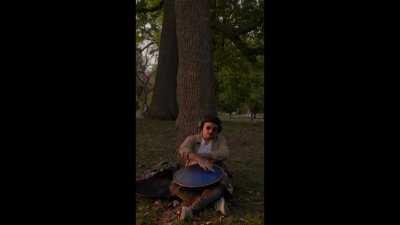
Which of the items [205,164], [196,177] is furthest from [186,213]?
[205,164]

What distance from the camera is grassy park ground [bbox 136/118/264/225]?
4785mm

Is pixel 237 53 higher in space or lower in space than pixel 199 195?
higher

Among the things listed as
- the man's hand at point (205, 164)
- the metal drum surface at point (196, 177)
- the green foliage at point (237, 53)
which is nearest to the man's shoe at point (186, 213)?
the metal drum surface at point (196, 177)

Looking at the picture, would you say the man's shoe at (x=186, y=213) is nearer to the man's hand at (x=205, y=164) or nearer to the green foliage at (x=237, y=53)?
the man's hand at (x=205, y=164)

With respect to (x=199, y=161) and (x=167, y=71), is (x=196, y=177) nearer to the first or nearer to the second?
(x=199, y=161)

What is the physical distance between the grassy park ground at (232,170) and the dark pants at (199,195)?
0.38 ft

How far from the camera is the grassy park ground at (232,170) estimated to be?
479 cm

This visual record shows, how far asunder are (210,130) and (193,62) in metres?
1.23

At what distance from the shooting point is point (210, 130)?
4926 millimetres

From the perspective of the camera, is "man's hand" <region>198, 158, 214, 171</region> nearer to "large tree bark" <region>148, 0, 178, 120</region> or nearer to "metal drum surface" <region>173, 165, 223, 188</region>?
"metal drum surface" <region>173, 165, 223, 188</region>
